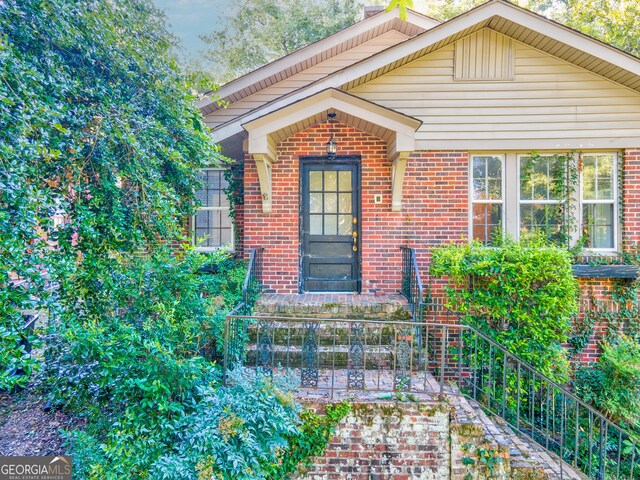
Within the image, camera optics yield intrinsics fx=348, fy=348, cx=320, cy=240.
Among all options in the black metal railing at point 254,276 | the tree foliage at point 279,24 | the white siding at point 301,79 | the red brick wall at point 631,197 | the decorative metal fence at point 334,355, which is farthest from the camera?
the tree foliage at point 279,24

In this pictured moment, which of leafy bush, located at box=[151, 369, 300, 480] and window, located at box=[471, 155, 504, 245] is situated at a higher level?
window, located at box=[471, 155, 504, 245]

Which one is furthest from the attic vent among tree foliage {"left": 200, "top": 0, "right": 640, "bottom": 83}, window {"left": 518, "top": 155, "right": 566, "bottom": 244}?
tree foliage {"left": 200, "top": 0, "right": 640, "bottom": 83}

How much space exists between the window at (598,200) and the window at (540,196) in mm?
470

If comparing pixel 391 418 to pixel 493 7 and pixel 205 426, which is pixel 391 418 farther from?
pixel 493 7

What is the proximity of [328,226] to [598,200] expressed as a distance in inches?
185

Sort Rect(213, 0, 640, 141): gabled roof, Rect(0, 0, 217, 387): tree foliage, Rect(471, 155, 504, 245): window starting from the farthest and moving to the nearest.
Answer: Rect(471, 155, 504, 245): window → Rect(213, 0, 640, 141): gabled roof → Rect(0, 0, 217, 387): tree foliage

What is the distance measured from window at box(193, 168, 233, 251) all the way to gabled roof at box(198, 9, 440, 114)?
4.45ft

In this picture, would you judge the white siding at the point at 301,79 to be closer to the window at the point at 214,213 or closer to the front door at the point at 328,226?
the window at the point at 214,213

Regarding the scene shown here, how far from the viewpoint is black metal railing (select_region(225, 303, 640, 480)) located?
Result: 13.0 feet

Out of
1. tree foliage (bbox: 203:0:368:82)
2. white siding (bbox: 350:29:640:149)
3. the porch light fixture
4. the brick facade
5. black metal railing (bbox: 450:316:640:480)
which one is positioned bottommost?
black metal railing (bbox: 450:316:640:480)

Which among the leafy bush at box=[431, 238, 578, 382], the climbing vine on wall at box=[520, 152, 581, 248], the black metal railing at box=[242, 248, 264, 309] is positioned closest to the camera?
the leafy bush at box=[431, 238, 578, 382]

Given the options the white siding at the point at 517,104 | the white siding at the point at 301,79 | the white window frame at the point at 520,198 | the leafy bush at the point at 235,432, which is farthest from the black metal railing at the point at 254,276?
the white window frame at the point at 520,198

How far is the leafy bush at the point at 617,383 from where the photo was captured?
506 centimetres

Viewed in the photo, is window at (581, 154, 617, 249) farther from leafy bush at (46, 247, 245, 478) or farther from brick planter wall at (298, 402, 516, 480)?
leafy bush at (46, 247, 245, 478)
